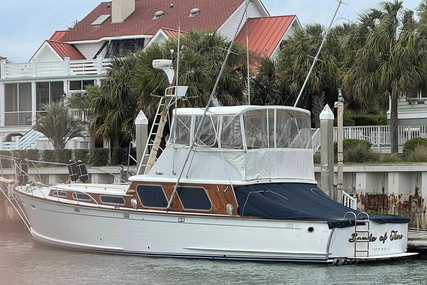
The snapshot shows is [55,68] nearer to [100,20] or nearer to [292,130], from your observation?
[100,20]

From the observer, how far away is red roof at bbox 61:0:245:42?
169 ft

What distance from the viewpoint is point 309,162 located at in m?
24.0

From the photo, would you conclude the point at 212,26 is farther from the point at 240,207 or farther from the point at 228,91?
the point at 240,207

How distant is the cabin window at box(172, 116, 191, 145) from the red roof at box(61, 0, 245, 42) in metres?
27.1

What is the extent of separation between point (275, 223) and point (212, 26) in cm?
2995

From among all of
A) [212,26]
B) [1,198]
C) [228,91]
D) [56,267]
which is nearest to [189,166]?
[56,267]

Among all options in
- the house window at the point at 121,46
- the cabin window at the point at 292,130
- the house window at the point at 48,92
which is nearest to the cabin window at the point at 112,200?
the cabin window at the point at 292,130

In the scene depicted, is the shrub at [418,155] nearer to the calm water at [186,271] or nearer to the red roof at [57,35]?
the calm water at [186,271]

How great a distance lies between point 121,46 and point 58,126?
1286 cm

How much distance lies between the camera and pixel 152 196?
74.8 ft

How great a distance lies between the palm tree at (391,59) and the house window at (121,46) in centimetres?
1985

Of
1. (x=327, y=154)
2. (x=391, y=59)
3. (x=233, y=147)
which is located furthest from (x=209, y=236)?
(x=391, y=59)

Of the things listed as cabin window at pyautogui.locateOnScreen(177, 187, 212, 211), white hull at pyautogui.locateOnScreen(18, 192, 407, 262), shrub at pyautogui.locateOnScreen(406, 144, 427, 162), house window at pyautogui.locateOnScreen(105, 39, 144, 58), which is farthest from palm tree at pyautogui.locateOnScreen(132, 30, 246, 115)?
cabin window at pyautogui.locateOnScreen(177, 187, 212, 211)

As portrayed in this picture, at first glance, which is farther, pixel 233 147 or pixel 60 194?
pixel 60 194
